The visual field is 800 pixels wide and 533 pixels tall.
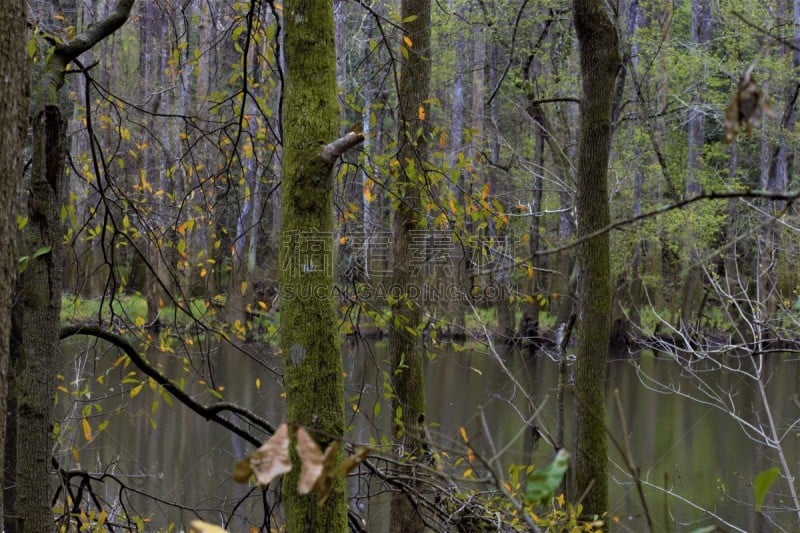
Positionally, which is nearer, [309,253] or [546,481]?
[546,481]

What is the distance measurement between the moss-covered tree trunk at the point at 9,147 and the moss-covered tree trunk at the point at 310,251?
2.69 feet

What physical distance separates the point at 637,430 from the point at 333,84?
32.3ft

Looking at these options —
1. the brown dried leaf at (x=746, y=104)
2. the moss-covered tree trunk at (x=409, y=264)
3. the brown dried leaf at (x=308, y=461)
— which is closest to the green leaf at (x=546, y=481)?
the brown dried leaf at (x=308, y=461)

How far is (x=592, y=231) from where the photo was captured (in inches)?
181

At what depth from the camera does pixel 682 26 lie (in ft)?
65.9

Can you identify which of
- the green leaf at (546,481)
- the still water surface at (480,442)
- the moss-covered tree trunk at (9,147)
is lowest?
the still water surface at (480,442)

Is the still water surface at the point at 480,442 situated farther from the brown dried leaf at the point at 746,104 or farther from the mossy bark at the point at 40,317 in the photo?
the brown dried leaf at the point at 746,104

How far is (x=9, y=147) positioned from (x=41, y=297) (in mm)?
1075

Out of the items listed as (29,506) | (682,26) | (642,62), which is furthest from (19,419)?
(682,26)

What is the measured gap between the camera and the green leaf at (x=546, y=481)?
3.66 feet

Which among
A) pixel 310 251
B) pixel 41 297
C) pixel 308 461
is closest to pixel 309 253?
pixel 310 251

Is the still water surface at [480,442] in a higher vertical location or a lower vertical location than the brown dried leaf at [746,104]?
lower

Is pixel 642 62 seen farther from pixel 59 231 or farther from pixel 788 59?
pixel 59 231

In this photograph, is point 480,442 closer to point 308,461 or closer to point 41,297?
point 41,297
